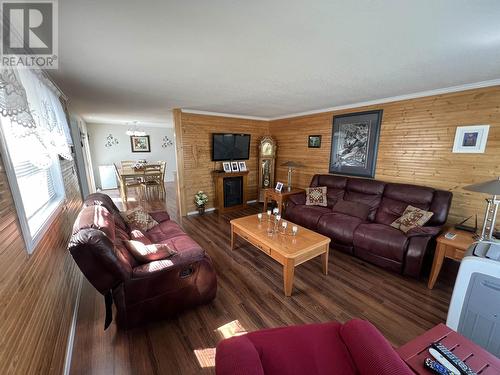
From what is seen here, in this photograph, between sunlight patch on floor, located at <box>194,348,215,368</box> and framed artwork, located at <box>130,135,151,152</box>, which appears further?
framed artwork, located at <box>130,135,151,152</box>

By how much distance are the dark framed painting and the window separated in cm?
414

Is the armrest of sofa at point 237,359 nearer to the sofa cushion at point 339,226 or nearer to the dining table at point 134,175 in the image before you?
the sofa cushion at point 339,226

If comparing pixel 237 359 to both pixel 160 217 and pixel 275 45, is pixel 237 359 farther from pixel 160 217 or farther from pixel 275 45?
pixel 160 217

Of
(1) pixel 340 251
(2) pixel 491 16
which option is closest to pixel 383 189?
(1) pixel 340 251

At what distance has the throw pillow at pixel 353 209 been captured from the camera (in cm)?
313

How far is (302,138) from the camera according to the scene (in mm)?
4637

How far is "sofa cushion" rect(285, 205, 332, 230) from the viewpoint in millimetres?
3268

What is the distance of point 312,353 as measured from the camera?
1005 millimetres

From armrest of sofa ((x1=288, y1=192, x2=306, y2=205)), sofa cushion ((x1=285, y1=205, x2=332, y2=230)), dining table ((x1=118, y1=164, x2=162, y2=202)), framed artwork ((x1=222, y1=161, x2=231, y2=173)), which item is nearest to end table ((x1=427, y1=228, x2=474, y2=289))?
sofa cushion ((x1=285, y1=205, x2=332, y2=230))

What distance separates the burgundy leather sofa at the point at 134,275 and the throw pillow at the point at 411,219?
8.25ft

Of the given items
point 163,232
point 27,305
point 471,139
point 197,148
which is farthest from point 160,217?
point 471,139

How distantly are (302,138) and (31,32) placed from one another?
→ 4.27m

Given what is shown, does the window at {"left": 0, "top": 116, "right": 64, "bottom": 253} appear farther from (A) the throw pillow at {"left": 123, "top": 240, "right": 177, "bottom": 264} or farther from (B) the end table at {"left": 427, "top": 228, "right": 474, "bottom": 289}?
(B) the end table at {"left": 427, "top": 228, "right": 474, "bottom": 289}

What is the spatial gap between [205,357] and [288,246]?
1.21 meters
